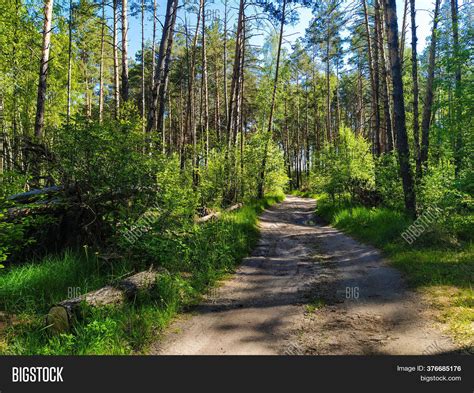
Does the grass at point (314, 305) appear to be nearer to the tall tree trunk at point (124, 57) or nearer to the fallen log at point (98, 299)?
the fallen log at point (98, 299)

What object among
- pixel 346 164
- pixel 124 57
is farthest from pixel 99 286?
pixel 346 164

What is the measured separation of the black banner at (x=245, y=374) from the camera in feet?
9.86

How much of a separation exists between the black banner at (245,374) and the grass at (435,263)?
0.73m

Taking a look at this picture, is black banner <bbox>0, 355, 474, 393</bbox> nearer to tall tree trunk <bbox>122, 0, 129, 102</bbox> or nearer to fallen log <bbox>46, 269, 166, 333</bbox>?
fallen log <bbox>46, 269, 166, 333</bbox>

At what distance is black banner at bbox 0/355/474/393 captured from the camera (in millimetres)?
3004

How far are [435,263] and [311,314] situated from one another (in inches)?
125

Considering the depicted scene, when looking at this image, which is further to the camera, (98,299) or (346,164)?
(346,164)

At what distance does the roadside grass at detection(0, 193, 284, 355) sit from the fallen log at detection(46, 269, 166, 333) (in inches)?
4.1

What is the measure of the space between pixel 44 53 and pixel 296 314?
34.1ft

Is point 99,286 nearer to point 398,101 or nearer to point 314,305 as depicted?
point 314,305

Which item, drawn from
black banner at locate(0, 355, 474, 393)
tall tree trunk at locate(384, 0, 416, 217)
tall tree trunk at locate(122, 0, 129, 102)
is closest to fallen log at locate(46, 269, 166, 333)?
black banner at locate(0, 355, 474, 393)

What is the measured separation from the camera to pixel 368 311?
462 cm

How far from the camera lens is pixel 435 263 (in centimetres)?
614

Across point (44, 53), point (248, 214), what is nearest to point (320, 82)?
point (248, 214)
